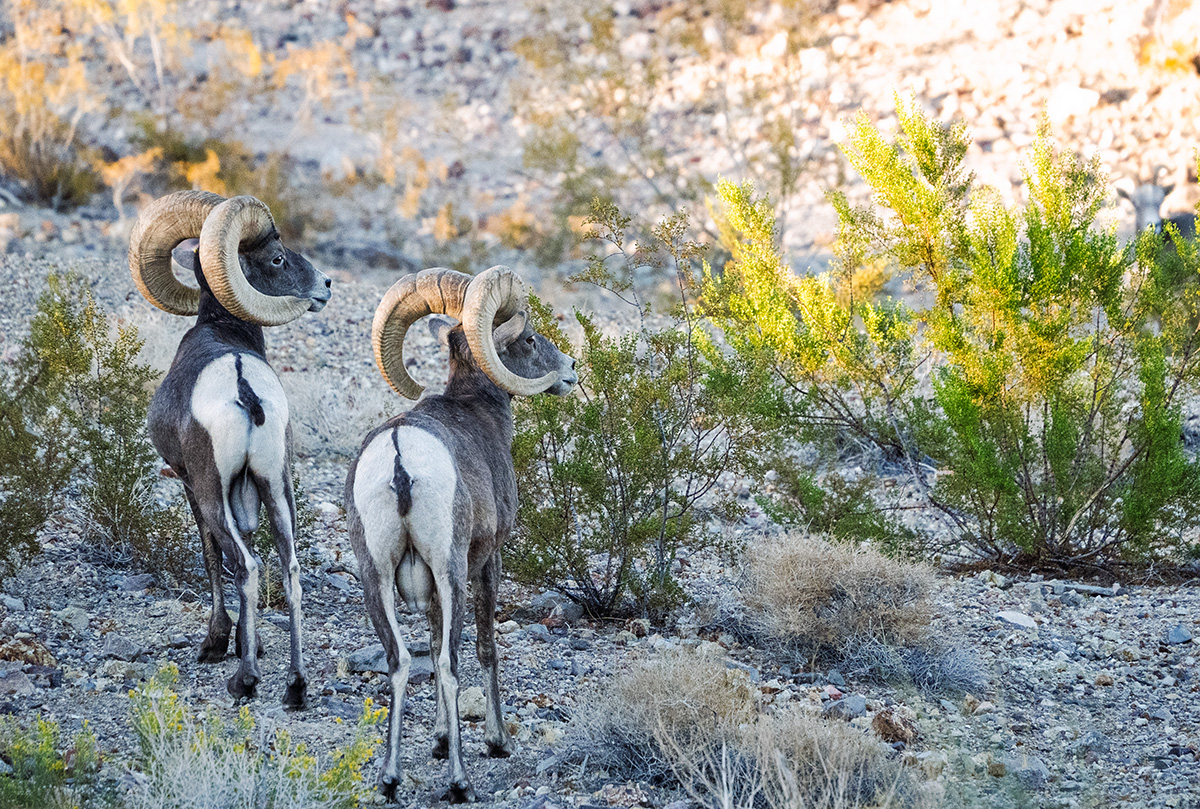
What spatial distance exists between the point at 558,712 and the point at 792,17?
20901 mm

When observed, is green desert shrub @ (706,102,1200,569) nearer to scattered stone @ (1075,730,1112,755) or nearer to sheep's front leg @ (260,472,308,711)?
scattered stone @ (1075,730,1112,755)

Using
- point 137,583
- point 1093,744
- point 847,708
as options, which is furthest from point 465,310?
point 1093,744

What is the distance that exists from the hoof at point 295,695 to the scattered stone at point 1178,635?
488cm

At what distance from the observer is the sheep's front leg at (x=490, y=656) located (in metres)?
5.21

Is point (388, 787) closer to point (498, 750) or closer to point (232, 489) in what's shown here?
point (498, 750)

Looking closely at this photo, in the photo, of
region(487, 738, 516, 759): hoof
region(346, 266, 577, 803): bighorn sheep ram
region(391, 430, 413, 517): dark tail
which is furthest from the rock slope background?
region(391, 430, 413, 517): dark tail

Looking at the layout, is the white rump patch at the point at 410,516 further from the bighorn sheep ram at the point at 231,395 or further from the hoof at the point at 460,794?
the bighorn sheep ram at the point at 231,395

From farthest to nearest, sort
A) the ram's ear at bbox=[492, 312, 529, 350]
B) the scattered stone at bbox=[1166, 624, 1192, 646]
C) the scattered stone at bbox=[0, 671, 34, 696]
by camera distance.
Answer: the scattered stone at bbox=[1166, 624, 1192, 646]
the ram's ear at bbox=[492, 312, 529, 350]
the scattered stone at bbox=[0, 671, 34, 696]

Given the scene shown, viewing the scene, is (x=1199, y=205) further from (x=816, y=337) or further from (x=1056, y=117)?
(x=1056, y=117)

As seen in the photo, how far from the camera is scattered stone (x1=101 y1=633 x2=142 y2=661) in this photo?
6176 mm

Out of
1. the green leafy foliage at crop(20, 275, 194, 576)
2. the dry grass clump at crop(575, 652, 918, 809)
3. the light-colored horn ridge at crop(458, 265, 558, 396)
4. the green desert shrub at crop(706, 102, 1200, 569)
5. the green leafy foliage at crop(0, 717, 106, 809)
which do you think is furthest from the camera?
the green desert shrub at crop(706, 102, 1200, 569)

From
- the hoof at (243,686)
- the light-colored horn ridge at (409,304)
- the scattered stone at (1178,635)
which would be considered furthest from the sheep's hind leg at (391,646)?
the scattered stone at (1178,635)

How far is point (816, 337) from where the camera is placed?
8.61 metres

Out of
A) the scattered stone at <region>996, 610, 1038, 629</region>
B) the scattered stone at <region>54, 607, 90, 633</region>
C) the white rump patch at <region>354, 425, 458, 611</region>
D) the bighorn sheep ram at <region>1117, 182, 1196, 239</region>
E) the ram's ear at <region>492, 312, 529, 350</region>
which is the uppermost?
the bighorn sheep ram at <region>1117, 182, 1196, 239</region>
